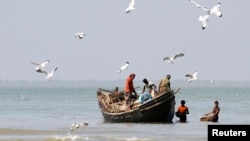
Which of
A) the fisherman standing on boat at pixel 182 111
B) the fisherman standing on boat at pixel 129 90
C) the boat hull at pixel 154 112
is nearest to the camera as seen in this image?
the fisherman standing on boat at pixel 129 90

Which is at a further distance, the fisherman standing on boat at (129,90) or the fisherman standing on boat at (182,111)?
the fisherman standing on boat at (182,111)

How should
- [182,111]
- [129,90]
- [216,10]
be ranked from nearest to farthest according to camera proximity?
[216,10]
[129,90]
[182,111]

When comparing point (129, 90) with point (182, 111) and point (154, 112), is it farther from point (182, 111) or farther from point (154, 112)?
point (182, 111)

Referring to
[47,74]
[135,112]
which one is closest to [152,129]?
[135,112]

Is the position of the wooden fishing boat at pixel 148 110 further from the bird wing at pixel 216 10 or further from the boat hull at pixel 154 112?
the bird wing at pixel 216 10

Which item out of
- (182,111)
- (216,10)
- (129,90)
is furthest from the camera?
(182,111)

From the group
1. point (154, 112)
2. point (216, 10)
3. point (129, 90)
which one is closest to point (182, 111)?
point (154, 112)

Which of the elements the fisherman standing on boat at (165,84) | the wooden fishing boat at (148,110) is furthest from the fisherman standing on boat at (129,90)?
the fisherman standing on boat at (165,84)

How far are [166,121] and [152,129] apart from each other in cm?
259

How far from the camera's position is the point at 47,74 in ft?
79.3

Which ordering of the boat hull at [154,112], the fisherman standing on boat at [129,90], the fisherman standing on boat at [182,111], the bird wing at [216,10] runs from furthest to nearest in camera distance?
1. the fisherman standing on boat at [182,111]
2. the boat hull at [154,112]
3. the fisherman standing on boat at [129,90]
4. the bird wing at [216,10]

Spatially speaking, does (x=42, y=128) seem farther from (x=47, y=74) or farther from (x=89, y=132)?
(x=47, y=74)

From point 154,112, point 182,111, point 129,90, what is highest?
point 129,90

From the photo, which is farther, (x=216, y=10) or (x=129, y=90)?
(x=129, y=90)
